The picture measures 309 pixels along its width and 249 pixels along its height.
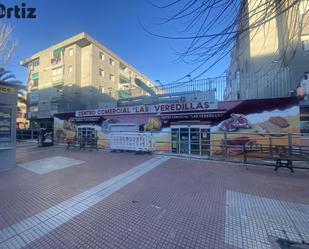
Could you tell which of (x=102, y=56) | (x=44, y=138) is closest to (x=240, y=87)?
(x=44, y=138)

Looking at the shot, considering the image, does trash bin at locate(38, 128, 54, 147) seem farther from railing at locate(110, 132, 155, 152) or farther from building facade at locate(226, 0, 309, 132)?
building facade at locate(226, 0, 309, 132)

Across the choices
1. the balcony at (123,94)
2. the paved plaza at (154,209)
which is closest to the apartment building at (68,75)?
the balcony at (123,94)

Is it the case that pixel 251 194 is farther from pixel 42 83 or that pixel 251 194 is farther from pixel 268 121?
pixel 42 83

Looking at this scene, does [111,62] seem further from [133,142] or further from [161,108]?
[133,142]

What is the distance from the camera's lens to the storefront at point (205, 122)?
8727mm

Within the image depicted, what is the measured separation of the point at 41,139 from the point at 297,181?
16.5 metres

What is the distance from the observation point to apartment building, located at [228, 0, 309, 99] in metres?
2.12

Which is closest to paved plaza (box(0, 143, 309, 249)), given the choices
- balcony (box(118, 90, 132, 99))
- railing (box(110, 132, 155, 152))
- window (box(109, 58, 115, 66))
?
railing (box(110, 132, 155, 152))

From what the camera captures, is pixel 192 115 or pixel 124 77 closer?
pixel 192 115

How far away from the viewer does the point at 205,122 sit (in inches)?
415

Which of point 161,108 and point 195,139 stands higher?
point 161,108

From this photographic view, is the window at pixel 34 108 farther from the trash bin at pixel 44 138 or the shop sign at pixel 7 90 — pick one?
the shop sign at pixel 7 90

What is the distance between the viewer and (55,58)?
2683 cm

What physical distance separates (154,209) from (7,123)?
6.88m
